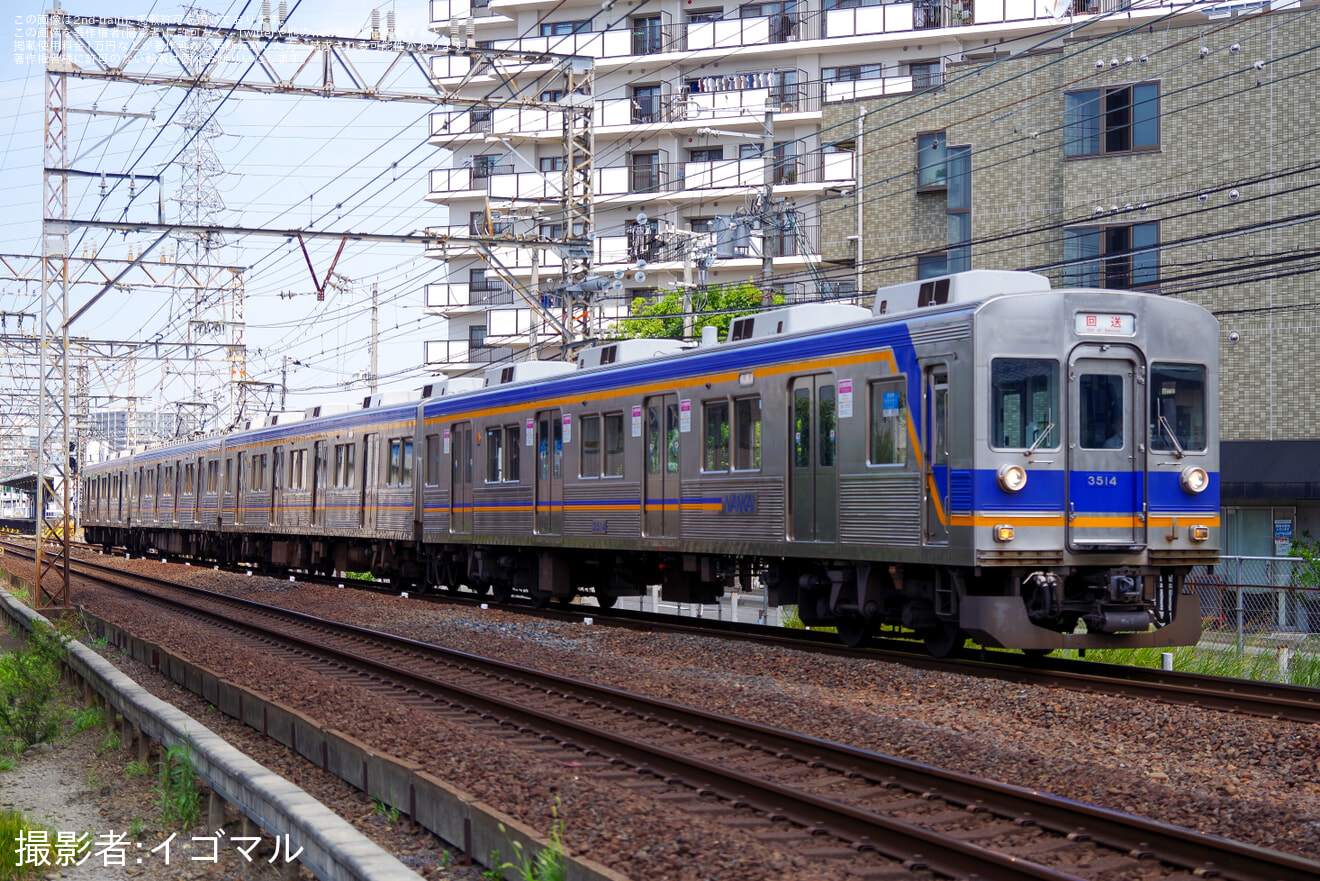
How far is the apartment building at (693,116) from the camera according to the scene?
1767 inches

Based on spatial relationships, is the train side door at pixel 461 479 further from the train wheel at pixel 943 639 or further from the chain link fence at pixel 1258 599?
the chain link fence at pixel 1258 599

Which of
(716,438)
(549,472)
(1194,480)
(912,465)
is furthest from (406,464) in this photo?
(1194,480)

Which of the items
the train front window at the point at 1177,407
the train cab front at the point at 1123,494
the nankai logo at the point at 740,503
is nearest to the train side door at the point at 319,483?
the nankai logo at the point at 740,503

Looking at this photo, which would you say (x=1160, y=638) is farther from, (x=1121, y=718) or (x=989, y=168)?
(x=989, y=168)

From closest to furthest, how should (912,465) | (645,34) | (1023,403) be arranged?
(1023,403), (912,465), (645,34)

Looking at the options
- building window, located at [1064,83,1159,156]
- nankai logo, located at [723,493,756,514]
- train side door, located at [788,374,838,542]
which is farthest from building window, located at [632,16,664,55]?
train side door, located at [788,374,838,542]

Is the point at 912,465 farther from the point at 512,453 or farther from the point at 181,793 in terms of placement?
the point at 512,453

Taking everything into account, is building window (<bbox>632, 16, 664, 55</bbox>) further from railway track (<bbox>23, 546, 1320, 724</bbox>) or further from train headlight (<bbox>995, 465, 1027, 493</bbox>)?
train headlight (<bbox>995, 465, 1027, 493</bbox>)

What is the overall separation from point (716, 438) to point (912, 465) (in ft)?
11.8

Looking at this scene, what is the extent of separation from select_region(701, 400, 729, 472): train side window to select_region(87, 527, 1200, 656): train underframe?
1.15 m

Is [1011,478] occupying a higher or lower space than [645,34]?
lower

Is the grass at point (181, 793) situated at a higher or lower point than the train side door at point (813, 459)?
lower

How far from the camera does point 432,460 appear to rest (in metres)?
23.3

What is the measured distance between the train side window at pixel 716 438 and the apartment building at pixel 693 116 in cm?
2653
